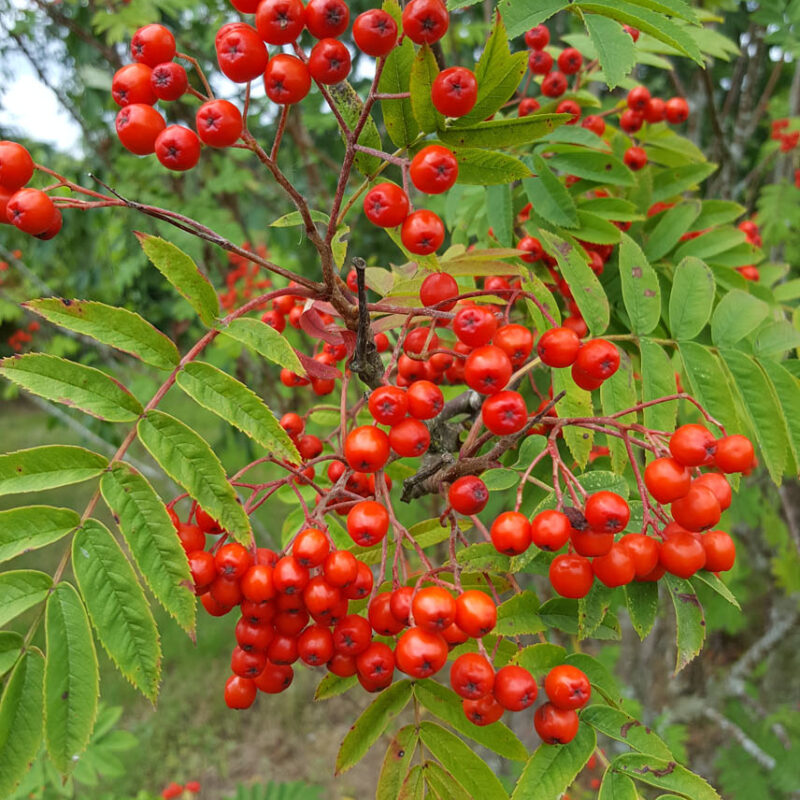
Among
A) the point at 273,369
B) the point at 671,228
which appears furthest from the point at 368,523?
the point at 273,369

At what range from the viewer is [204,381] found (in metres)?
1.48

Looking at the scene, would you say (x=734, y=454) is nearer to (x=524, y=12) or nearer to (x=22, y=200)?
(x=524, y=12)

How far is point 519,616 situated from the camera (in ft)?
5.16

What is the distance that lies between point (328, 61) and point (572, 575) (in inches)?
44.8

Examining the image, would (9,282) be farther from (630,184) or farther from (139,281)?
(630,184)

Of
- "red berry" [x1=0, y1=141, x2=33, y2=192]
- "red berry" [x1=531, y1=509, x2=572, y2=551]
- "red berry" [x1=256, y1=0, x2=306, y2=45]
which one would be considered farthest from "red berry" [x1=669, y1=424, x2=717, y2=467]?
"red berry" [x1=0, y1=141, x2=33, y2=192]

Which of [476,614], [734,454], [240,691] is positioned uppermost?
[734,454]

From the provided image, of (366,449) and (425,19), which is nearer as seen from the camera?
(425,19)

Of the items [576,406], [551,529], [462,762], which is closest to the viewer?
[551,529]

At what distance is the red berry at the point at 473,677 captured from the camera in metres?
1.36

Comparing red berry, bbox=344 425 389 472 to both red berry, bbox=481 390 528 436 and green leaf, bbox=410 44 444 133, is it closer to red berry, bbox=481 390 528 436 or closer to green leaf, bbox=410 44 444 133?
red berry, bbox=481 390 528 436

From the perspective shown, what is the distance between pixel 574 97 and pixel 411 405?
1.65 m

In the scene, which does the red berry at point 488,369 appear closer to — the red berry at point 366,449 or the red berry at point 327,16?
the red berry at point 366,449

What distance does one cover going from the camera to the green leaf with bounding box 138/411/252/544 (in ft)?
4.47
